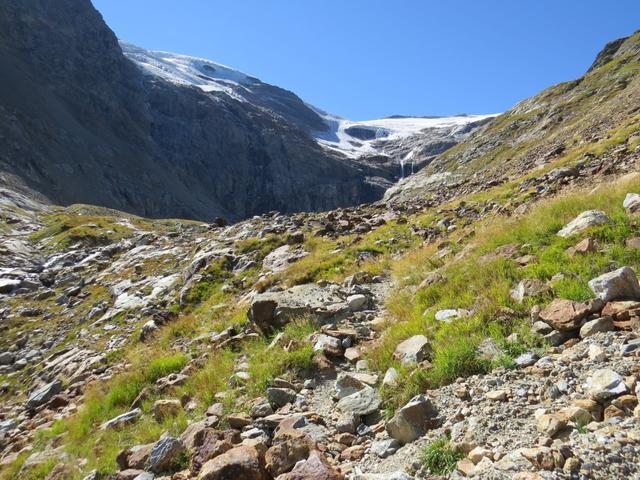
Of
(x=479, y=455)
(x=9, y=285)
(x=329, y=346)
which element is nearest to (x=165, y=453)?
(x=329, y=346)

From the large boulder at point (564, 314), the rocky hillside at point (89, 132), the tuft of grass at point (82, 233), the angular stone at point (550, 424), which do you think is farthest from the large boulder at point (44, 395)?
the rocky hillside at point (89, 132)

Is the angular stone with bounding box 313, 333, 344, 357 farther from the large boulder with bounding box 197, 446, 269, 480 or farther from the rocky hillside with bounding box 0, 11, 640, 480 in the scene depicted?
the large boulder with bounding box 197, 446, 269, 480

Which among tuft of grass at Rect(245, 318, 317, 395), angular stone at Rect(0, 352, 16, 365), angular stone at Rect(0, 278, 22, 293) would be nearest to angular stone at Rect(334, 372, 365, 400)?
tuft of grass at Rect(245, 318, 317, 395)

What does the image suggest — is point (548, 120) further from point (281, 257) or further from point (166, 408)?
point (166, 408)

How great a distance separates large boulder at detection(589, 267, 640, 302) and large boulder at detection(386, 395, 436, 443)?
2976mm

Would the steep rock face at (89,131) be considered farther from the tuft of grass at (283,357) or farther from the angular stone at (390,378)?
the angular stone at (390,378)

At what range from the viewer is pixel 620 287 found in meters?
6.49

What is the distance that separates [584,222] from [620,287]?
3049 mm

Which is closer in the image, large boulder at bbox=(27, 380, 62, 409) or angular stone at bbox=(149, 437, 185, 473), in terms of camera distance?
angular stone at bbox=(149, 437, 185, 473)

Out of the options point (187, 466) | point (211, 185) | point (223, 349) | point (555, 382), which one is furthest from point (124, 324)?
point (211, 185)

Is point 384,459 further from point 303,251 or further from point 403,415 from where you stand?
point 303,251

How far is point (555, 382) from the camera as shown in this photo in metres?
5.30

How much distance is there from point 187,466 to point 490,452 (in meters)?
3.89

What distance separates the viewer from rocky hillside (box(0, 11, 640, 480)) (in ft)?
16.1
